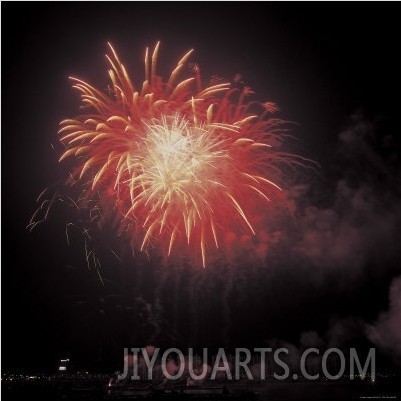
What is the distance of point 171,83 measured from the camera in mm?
28344

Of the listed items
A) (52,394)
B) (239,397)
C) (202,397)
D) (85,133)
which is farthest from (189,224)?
(52,394)

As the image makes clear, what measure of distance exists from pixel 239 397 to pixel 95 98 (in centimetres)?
6258

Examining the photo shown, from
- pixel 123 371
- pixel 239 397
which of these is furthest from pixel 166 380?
pixel 239 397

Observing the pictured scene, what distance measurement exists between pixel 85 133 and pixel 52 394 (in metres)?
63.2

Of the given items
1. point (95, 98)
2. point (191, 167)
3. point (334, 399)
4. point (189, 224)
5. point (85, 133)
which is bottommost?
point (334, 399)

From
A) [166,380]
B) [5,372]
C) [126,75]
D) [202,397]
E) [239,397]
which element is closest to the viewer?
[126,75]

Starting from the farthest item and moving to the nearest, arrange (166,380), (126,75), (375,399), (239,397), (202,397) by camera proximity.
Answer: (166,380), (375,399), (239,397), (202,397), (126,75)

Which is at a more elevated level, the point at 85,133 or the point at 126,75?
the point at 126,75

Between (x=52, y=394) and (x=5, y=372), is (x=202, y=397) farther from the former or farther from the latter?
(x=5, y=372)

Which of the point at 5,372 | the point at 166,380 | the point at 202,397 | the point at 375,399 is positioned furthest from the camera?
the point at 166,380

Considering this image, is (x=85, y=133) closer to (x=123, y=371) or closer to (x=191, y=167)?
(x=191, y=167)

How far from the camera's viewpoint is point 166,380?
3979 inches

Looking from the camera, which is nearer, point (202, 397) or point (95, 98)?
point (95, 98)

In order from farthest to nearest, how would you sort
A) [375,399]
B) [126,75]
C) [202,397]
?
[375,399] → [202,397] → [126,75]
